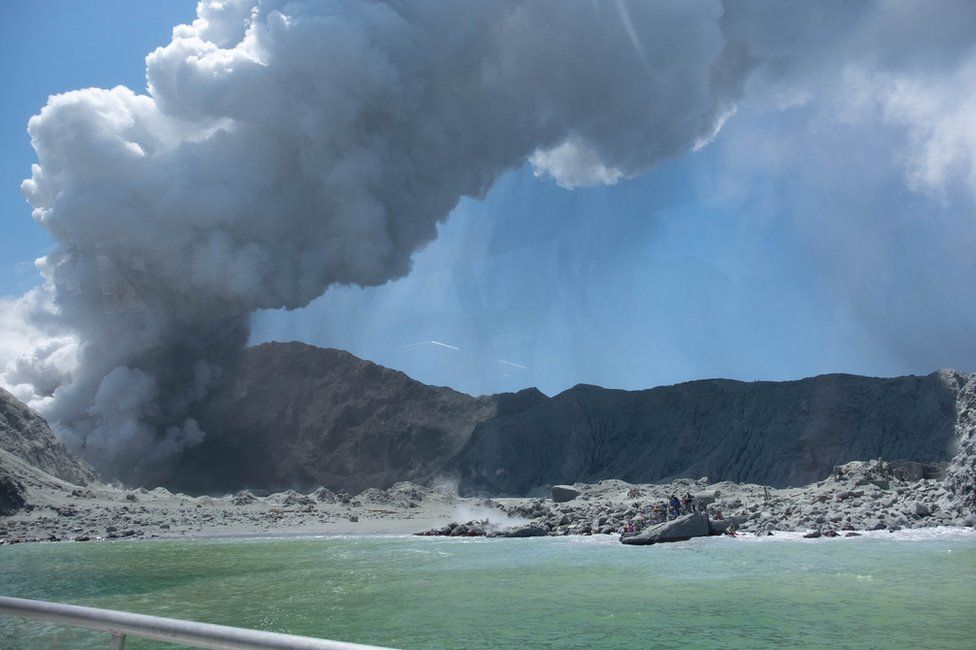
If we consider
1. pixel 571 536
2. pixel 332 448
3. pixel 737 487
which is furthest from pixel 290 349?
pixel 571 536

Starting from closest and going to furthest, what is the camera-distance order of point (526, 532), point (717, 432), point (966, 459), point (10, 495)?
point (966, 459) → point (526, 532) → point (10, 495) → point (717, 432)

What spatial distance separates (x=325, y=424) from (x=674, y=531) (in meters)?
75.3

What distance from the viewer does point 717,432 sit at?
81500mm

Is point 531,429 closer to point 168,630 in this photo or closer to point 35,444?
point 35,444

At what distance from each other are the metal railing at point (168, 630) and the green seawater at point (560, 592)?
7104 mm

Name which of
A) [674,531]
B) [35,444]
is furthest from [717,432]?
[35,444]

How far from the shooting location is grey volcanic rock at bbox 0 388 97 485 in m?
62.5

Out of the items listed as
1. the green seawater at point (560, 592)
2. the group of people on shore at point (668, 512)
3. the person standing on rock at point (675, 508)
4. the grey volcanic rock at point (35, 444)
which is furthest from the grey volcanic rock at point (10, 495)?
the person standing on rock at point (675, 508)

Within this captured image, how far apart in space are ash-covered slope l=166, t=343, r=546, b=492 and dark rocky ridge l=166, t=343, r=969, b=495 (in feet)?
0.58

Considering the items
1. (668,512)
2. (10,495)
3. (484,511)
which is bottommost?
(484,511)

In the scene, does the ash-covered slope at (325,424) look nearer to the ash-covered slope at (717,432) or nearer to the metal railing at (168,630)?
the ash-covered slope at (717,432)

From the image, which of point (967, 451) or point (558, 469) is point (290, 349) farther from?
point (967, 451)

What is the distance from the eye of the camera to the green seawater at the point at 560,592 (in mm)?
12453

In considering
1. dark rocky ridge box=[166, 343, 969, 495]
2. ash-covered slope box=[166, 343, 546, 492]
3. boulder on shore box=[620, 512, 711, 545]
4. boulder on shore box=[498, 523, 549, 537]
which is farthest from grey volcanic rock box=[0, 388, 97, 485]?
boulder on shore box=[620, 512, 711, 545]
